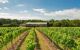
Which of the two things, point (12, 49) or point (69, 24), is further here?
point (69, 24)

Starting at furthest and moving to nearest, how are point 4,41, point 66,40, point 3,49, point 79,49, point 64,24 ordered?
point 64,24 → point 4,41 → point 3,49 → point 66,40 → point 79,49

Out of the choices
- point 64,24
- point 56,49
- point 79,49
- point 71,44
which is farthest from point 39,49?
point 64,24

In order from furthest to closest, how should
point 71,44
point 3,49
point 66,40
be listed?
point 3,49 < point 66,40 < point 71,44

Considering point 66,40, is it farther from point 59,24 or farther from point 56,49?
point 59,24

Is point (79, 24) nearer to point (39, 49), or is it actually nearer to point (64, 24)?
point (64, 24)

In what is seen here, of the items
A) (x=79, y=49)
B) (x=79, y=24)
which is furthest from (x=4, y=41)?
(x=79, y=24)

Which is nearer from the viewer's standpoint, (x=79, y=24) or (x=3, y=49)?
(x=3, y=49)

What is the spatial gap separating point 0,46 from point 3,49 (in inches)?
35.2

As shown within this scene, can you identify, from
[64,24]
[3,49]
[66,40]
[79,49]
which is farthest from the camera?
[64,24]

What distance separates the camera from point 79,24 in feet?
400

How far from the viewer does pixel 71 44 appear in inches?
853

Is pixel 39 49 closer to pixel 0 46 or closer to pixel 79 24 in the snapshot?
pixel 0 46

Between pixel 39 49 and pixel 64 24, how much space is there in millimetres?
93892

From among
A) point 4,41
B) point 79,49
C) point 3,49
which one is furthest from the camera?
point 4,41
